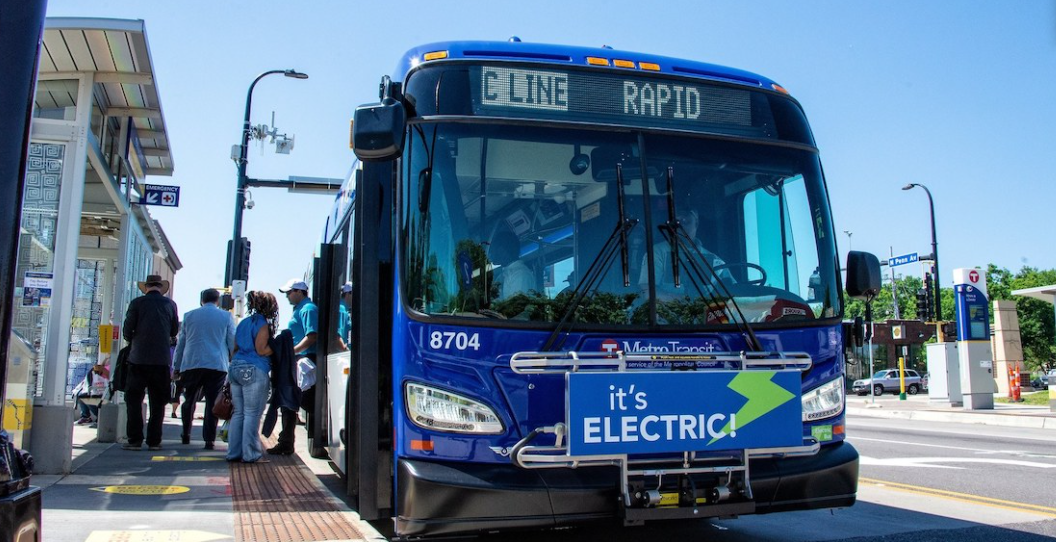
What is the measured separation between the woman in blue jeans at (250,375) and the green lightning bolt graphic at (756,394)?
5.29 m

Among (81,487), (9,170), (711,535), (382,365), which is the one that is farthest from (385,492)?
(81,487)

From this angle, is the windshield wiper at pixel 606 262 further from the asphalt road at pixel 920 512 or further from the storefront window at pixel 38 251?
the storefront window at pixel 38 251

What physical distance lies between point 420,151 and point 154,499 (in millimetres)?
3571

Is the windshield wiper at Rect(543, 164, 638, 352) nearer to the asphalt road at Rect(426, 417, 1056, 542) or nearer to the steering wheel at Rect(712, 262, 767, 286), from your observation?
the steering wheel at Rect(712, 262, 767, 286)

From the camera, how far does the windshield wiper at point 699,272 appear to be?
4.60 m

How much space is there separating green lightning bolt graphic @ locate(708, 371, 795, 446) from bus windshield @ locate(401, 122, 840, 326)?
0.36 m

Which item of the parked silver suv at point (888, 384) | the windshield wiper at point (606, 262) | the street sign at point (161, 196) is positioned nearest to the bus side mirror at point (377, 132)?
the windshield wiper at point (606, 262)

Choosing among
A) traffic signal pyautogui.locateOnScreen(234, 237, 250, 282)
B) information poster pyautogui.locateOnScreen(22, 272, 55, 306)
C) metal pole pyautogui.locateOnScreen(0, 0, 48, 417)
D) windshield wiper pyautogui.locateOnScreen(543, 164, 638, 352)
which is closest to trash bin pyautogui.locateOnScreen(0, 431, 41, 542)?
metal pole pyautogui.locateOnScreen(0, 0, 48, 417)

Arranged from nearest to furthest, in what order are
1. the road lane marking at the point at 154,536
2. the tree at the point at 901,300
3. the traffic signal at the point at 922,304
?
the road lane marking at the point at 154,536 < the traffic signal at the point at 922,304 < the tree at the point at 901,300

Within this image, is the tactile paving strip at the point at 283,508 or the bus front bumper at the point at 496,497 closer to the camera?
the bus front bumper at the point at 496,497

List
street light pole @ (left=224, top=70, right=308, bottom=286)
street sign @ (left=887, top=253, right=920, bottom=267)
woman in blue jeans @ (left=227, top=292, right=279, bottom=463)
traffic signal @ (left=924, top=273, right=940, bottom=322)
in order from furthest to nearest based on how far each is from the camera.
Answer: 1. traffic signal @ (left=924, top=273, right=940, bottom=322)
2. street sign @ (left=887, top=253, right=920, bottom=267)
3. street light pole @ (left=224, top=70, right=308, bottom=286)
4. woman in blue jeans @ (left=227, top=292, right=279, bottom=463)

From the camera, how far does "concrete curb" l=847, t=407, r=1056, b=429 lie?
1889 centimetres

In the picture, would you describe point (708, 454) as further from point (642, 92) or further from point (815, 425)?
point (642, 92)

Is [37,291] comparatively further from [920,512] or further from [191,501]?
[920,512]
